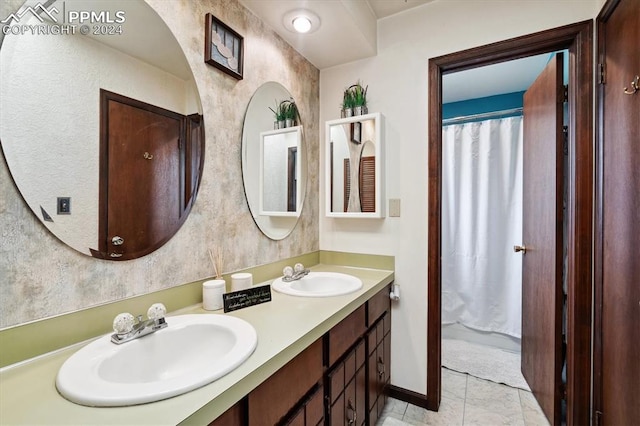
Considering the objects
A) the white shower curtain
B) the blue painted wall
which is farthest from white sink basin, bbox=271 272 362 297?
the blue painted wall

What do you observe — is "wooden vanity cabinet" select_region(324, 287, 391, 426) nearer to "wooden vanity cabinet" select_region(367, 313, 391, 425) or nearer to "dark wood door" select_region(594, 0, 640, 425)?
"wooden vanity cabinet" select_region(367, 313, 391, 425)

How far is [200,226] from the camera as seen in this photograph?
4.09 ft

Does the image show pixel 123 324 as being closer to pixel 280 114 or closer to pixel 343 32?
pixel 280 114

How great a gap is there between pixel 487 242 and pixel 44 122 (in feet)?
9.89

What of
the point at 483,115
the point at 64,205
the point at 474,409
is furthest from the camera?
the point at 483,115

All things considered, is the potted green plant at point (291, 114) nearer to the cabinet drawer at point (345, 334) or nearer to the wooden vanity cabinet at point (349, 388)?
the cabinet drawer at point (345, 334)

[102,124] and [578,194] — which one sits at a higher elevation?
[102,124]

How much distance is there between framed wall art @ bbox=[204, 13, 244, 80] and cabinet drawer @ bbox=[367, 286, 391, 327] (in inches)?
52.5

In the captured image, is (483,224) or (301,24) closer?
(301,24)

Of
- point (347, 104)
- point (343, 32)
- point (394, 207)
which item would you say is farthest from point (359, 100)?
point (394, 207)

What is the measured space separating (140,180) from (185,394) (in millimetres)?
744

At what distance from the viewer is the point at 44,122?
83 cm

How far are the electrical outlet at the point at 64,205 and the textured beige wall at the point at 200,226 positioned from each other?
62 millimetres

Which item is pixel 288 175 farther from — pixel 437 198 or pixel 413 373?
pixel 413 373
